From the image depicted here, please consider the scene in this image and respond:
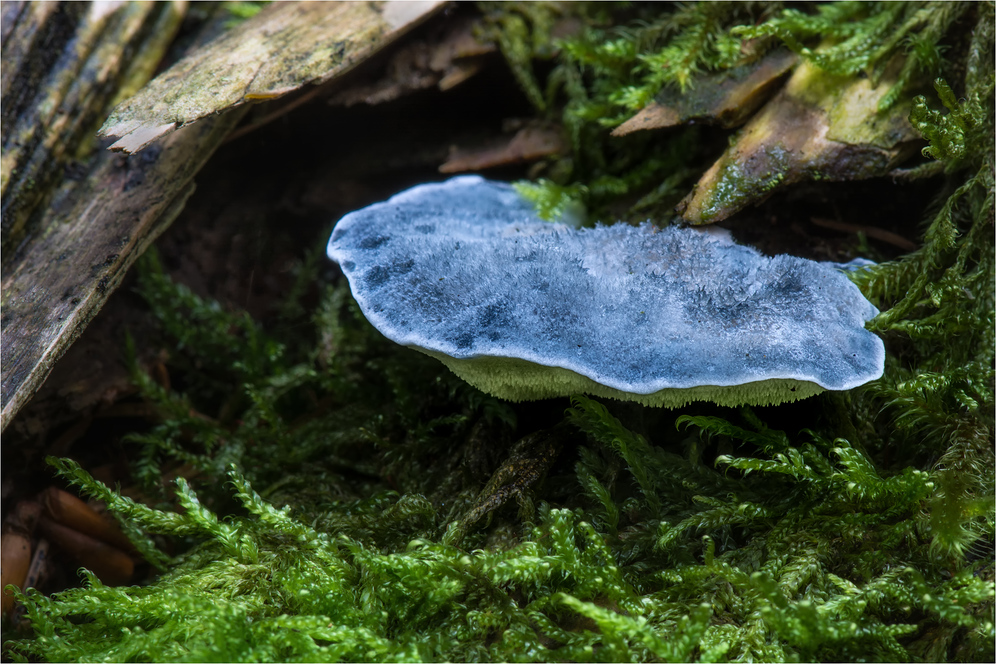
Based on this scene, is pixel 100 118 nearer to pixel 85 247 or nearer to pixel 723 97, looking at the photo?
pixel 85 247

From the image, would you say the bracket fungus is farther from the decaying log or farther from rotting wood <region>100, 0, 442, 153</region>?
the decaying log

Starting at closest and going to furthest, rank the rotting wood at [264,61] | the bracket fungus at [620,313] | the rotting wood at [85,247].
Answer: the bracket fungus at [620,313], the rotting wood at [85,247], the rotting wood at [264,61]

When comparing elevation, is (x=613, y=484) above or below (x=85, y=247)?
below

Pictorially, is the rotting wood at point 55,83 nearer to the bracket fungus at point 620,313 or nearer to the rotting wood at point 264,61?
the rotting wood at point 264,61

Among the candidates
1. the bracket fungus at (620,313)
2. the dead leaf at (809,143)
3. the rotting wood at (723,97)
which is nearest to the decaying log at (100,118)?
the bracket fungus at (620,313)

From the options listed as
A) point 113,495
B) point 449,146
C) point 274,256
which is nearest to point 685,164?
point 449,146

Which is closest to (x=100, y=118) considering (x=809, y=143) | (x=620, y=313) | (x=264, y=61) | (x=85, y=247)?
(x=85, y=247)
